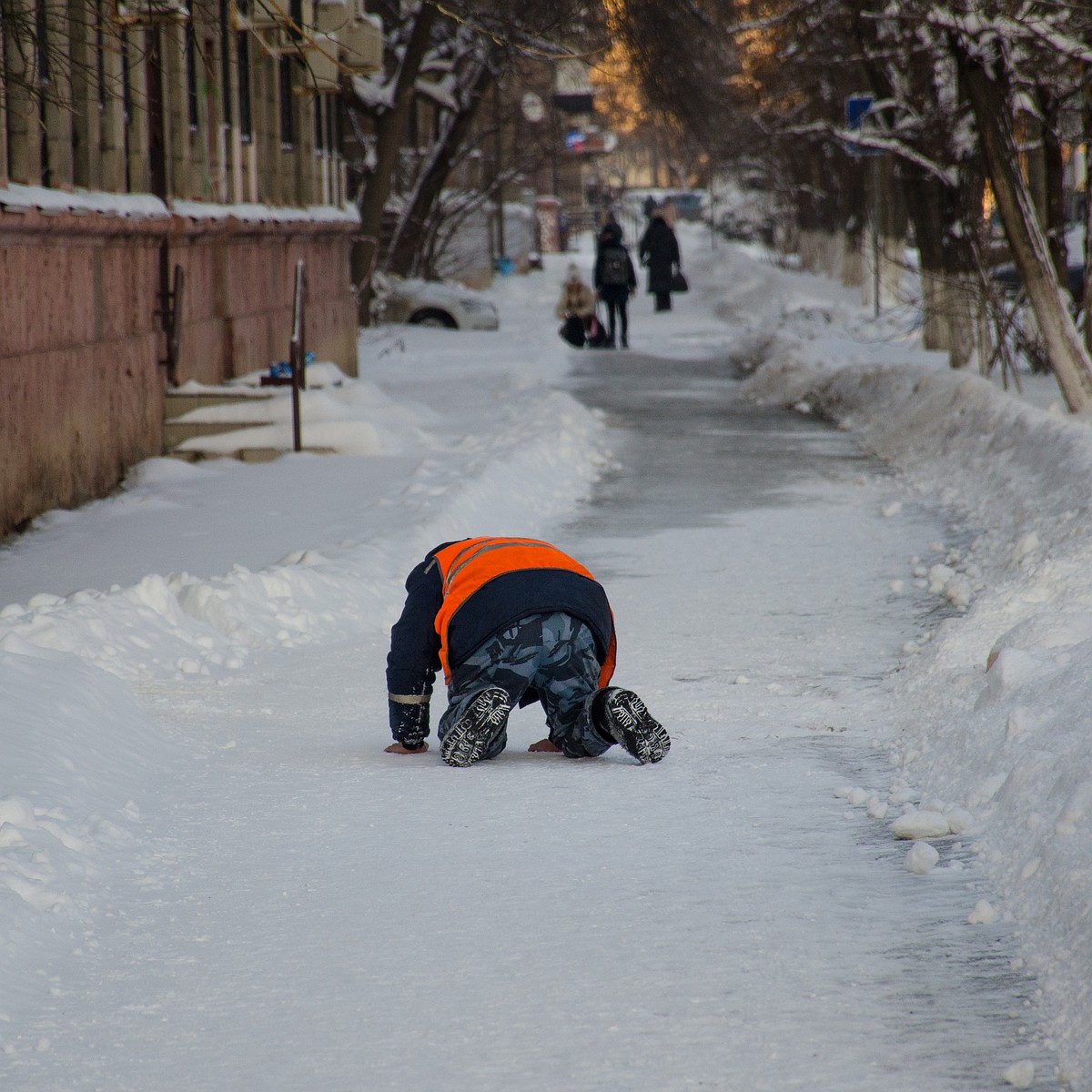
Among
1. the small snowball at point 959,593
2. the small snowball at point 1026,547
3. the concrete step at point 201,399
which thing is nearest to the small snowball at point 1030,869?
the small snowball at point 959,593

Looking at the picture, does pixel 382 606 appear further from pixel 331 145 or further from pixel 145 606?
pixel 331 145

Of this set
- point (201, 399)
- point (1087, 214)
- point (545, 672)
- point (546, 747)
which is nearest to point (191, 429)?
point (201, 399)

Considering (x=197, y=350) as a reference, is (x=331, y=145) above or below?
above

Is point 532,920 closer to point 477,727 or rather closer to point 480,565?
point 477,727

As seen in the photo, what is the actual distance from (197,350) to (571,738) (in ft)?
34.2

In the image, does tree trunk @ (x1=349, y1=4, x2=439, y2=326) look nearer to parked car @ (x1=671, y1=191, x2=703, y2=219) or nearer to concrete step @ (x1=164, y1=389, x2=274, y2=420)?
concrete step @ (x1=164, y1=389, x2=274, y2=420)

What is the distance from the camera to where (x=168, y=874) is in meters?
4.29

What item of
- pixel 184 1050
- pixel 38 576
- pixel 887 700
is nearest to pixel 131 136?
pixel 38 576

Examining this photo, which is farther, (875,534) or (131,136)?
(131,136)

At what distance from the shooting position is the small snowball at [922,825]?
173 inches

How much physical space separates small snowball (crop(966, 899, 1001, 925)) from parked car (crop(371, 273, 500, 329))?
87.5ft

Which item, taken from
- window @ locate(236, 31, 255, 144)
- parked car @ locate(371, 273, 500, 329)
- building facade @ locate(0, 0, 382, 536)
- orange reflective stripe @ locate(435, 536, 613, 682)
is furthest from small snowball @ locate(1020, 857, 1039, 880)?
parked car @ locate(371, 273, 500, 329)

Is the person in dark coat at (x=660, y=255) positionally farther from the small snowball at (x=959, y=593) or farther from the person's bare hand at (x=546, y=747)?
the person's bare hand at (x=546, y=747)

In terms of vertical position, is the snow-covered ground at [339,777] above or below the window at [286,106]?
below
